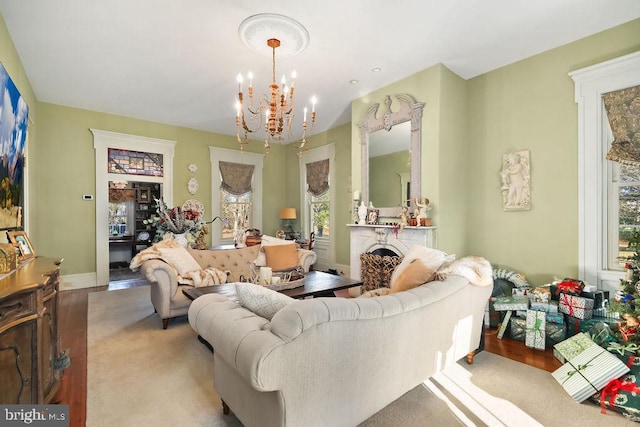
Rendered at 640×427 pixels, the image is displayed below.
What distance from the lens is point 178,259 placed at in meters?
3.60

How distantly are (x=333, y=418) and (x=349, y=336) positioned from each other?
43 cm

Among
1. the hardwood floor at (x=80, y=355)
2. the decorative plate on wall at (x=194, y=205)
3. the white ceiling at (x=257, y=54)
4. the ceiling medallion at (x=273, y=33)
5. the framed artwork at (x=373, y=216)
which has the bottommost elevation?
the hardwood floor at (x=80, y=355)

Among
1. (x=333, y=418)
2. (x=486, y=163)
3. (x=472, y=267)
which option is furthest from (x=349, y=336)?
(x=486, y=163)

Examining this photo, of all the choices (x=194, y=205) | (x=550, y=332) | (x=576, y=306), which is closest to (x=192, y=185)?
(x=194, y=205)

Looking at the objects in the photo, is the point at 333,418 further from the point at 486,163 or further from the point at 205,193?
the point at 205,193

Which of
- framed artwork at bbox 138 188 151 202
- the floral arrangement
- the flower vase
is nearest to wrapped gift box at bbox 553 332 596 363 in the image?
the flower vase

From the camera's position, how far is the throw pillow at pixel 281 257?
4137 millimetres

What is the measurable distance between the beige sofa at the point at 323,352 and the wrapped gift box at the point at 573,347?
1.27 metres

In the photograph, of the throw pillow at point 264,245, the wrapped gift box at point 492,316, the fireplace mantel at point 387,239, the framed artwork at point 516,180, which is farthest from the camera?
the throw pillow at point 264,245


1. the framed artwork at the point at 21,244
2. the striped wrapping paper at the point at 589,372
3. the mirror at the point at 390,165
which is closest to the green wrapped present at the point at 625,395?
the striped wrapping paper at the point at 589,372

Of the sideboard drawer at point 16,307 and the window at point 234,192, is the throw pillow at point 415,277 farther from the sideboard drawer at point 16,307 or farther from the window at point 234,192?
the window at point 234,192

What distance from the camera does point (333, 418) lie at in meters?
1.46

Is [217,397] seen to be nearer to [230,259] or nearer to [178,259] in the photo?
[178,259]

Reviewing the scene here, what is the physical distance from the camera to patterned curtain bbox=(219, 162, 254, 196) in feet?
22.6
